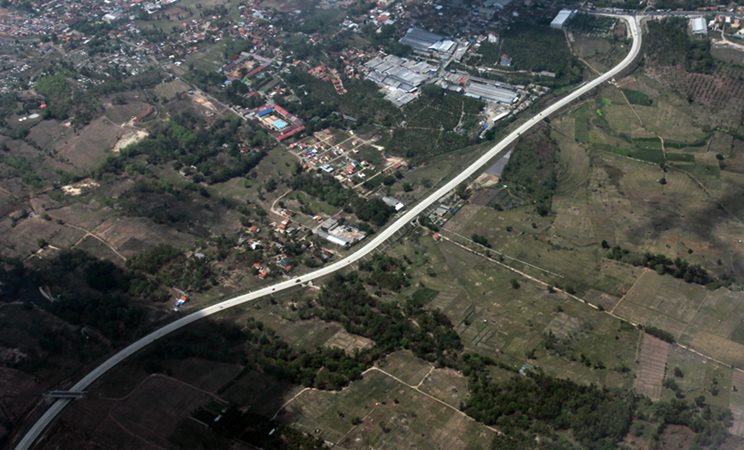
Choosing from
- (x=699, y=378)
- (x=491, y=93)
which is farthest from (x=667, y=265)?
(x=491, y=93)

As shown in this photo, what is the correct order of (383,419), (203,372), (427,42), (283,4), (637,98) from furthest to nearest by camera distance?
1. (283,4)
2. (427,42)
3. (637,98)
4. (203,372)
5. (383,419)

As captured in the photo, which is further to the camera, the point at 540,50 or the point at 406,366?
the point at 540,50

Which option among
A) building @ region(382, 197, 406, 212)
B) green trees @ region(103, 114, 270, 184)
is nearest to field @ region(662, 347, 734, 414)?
building @ region(382, 197, 406, 212)

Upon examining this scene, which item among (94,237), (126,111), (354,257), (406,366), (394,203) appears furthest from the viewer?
(126,111)

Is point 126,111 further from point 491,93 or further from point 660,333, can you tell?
point 660,333

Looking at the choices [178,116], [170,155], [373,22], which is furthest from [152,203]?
[373,22]

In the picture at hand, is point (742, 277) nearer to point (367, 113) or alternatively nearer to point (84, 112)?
point (367, 113)

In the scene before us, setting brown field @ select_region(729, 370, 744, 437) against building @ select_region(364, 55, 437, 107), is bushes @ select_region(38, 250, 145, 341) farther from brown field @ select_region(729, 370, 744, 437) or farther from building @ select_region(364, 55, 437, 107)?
brown field @ select_region(729, 370, 744, 437)
